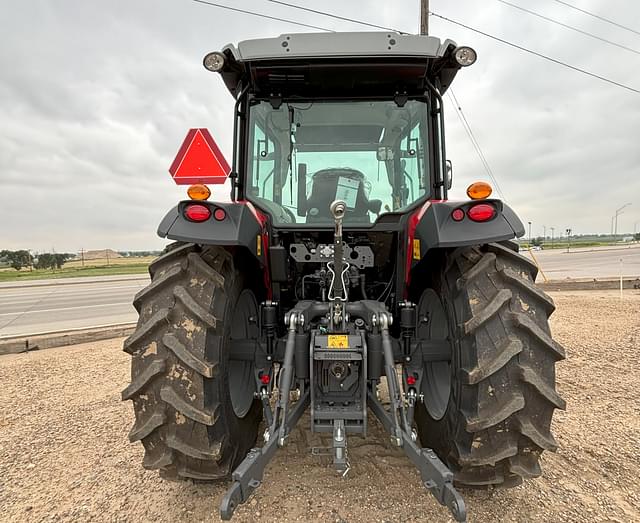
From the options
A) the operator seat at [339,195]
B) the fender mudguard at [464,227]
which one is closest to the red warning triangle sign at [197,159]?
the operator seat at [339,195]

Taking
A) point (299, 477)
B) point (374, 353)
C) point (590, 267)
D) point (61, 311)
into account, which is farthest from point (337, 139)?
point (590, 267)

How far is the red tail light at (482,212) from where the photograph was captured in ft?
6.47

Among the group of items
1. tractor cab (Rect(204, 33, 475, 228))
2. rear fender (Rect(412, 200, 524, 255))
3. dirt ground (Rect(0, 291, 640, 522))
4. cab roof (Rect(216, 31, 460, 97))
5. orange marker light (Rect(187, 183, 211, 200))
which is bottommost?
dirt ground (Rect(0, 291, 640, 522))

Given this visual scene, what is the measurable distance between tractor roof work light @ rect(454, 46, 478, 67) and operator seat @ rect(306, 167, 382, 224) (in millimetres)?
864

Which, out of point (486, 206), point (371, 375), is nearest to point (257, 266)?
point (371, 375)

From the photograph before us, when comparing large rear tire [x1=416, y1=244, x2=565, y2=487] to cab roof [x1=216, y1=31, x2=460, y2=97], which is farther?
cab roof [x1=216, y1=31, x2=460, y2=97]

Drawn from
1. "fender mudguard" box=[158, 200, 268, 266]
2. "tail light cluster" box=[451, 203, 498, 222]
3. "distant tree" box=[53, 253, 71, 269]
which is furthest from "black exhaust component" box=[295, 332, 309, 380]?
"distant tree" box=[53, 253, 71, 269]

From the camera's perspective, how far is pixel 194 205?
2049 mm

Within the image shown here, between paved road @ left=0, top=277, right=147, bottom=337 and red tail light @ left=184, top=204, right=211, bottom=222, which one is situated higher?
red tail light @ left=184, top=204, right=211, bottom=222

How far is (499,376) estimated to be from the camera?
1.85 meters

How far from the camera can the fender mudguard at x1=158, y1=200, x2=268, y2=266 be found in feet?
6.54

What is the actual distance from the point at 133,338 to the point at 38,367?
13.1 feet

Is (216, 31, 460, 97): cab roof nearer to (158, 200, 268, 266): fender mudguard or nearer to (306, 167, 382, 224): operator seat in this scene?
(306, 167, 382, 224): operator seat

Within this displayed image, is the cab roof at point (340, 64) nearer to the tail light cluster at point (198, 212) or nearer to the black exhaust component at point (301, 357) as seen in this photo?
the tail light cluster at point (198, 212)
